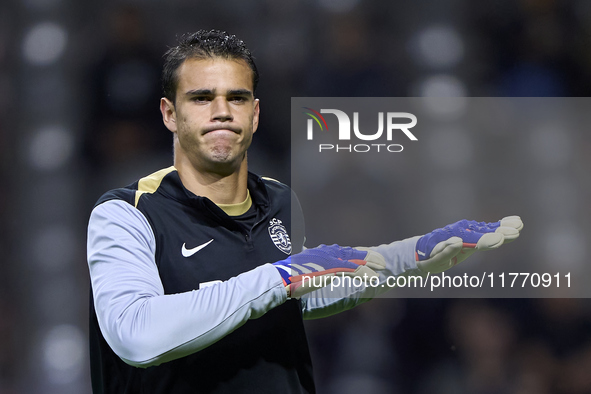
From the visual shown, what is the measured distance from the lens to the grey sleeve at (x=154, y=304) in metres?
1.08

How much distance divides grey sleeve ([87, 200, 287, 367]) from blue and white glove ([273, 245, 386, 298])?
0.03 meters

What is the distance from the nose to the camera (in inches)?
52.4

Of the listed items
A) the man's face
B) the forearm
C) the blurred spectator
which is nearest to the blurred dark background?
the blurred spectator

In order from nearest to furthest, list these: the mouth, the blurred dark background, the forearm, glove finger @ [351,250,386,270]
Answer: the forearm → glove finger @ [351,250,386,270] → the mouth → the blurred dark background

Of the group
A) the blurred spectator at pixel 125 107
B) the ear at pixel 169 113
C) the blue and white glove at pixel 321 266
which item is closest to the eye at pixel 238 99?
the ear at pixel 169 113

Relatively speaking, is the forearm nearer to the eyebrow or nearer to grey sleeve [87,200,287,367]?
grey sleeve [87,200,287,367]

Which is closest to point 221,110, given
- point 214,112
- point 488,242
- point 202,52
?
point 214,112

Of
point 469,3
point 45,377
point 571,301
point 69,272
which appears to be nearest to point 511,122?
point 469,3

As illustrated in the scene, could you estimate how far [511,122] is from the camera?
185 cm

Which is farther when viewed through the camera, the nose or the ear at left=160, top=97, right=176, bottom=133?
the ear at left=160, top=97, right=176, bottom=133

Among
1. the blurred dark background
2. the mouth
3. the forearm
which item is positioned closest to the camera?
the forearm

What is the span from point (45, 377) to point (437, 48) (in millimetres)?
1732

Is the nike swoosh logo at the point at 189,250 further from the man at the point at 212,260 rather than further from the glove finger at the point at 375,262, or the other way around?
the glove finger at the point at 375,262

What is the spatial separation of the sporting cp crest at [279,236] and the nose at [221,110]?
0.28m
